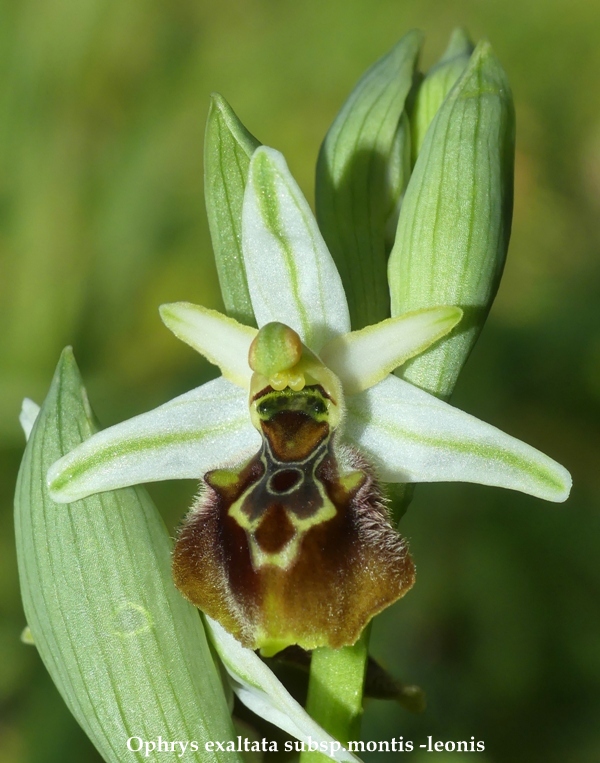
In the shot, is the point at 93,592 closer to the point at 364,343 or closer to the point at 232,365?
the point at 232,365

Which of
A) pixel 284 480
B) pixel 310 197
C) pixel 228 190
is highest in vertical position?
pixel 310 197

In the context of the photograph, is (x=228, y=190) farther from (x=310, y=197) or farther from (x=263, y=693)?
(x=310, y=197)

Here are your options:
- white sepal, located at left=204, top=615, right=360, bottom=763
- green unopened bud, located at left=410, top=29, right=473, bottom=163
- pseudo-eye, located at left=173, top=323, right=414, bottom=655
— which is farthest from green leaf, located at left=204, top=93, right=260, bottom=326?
white sepal, located at left=204, top=615, right=360, bottom=763

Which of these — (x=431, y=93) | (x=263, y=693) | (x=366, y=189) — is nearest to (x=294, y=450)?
(x=263, y=693)

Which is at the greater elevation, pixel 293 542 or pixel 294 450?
pixel 294 450

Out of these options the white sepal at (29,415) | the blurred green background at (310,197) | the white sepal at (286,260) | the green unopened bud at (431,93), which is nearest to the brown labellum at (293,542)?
the white sepal at (286,260)

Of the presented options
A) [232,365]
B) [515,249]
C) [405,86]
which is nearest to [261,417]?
[232,365]

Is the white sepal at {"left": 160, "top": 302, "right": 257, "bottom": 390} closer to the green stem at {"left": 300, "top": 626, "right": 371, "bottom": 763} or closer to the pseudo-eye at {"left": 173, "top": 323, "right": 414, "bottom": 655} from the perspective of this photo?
the pseudo-eye at {"left": 173, "top": 323, "right": 414, "bottom": 655}
